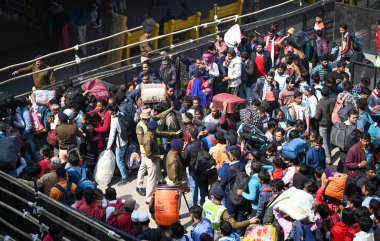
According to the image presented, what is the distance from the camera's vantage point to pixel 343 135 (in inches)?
602

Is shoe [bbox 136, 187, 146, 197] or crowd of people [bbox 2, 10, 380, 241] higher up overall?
crowd of people [bbox 2, 10, 380, 241]

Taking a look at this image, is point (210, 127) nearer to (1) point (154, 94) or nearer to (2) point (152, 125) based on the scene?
(2) point (152, 125)

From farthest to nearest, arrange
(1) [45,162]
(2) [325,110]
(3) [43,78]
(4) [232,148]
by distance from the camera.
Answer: (3) [43,78], (2) [325,110], (1) [45,162], (4) [232,148]

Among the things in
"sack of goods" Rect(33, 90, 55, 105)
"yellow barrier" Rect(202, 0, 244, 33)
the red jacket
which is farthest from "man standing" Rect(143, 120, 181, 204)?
"yellow barrier" Rect(202, 0, 244, 33)

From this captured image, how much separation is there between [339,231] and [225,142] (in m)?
3.34

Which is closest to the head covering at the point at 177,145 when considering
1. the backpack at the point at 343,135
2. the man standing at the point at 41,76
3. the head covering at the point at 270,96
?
the backpack at the point at 343,135

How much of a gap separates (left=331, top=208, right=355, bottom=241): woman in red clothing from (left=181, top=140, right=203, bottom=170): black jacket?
336 centimetres

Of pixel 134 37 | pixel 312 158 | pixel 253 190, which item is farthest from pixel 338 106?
pixel 134 37

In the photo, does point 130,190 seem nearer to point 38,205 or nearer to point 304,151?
point 304,151

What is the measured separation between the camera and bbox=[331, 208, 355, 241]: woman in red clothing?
11922mm

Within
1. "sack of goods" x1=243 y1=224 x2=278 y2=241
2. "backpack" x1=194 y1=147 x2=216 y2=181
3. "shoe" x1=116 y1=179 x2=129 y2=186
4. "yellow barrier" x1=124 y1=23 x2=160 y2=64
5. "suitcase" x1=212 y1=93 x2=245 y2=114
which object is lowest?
"sack of goods" x1=243 y1=224 x2=278 y2=241

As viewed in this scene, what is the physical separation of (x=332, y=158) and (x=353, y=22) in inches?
289

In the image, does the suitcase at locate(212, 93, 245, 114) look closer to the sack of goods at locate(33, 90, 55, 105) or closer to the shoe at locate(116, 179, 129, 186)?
the shoe at locate(116, 179, 129, 186)

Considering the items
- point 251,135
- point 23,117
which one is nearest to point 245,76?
point 251,135
